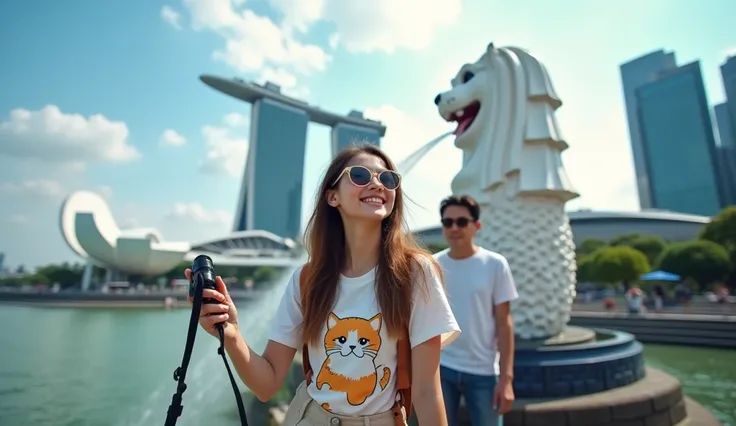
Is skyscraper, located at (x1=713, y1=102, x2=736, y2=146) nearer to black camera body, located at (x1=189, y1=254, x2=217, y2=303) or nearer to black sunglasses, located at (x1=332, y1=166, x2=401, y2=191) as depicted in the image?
black sunglasses, located at (x1=332, y1=166, x2=401, y2=191)

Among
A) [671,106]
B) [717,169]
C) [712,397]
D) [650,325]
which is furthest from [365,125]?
[712,397]

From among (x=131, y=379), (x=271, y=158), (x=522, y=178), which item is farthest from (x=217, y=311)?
(x=271, y=158)

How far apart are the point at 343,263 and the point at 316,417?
0.40 meters

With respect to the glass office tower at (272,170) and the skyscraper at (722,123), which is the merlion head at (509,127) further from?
the skyscraper at (722,123)

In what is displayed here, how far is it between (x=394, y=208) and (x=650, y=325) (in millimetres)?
10145

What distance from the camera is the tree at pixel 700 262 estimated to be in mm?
18281

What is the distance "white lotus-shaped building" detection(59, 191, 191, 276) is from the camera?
36625 millimetres

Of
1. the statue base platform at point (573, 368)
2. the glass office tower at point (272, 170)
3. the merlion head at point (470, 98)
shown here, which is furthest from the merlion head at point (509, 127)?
the glass office tower at point (272, 170)

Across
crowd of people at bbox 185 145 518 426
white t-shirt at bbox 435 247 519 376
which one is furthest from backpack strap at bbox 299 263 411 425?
white t-shirt at bbox 435 247 519 376

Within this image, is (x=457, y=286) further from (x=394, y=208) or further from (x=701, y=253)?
(x=701, y=253)

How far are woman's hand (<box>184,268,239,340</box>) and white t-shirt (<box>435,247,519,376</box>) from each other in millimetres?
1227

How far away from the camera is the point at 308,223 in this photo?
4.36 feet

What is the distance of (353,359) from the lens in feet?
3.47

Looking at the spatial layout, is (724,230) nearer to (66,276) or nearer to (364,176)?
(364,176)
